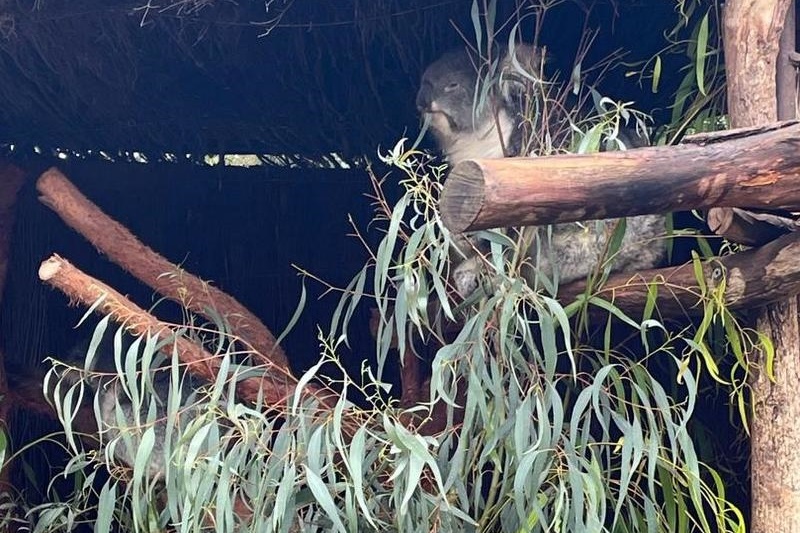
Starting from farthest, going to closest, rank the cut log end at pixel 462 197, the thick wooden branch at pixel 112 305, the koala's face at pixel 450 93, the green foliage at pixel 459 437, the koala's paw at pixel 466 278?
the koala's face at pixel 450 93
the koala's paw at pixel 466 278
the thick wooden branch at pixel 112 305
the green foliage at pixel 459 437
the cut log end at pixel 462 197

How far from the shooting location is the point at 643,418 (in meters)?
2.12

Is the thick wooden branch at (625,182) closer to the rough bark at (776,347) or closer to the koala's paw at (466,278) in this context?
the rough bark at (776,347)

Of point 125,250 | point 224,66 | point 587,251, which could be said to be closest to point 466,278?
point 587,251

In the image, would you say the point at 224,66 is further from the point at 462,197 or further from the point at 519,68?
the point at 462,197

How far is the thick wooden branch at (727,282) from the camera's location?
173 cm

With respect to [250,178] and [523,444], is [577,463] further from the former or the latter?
[250,178]

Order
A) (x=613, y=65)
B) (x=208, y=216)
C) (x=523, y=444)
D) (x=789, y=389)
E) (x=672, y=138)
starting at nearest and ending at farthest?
(x=523, y=444) < (x=789, y=389) < (x=672, y=138) < (x=613, y=65) < (x=208, y=216)

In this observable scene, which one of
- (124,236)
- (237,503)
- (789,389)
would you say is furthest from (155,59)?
(789,389)

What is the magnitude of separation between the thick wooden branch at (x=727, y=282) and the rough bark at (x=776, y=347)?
7cm

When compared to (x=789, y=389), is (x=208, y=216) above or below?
above

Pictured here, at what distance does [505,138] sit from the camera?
2.40 meters

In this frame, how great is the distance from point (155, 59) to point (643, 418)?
1395mm

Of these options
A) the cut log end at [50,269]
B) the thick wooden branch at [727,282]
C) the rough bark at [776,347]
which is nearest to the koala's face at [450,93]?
the thick wooden branch at [727,282]

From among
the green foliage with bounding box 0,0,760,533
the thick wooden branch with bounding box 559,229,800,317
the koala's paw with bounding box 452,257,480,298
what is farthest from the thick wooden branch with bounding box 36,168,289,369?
the thick wooden branch with bounding box 559,229,800,317
